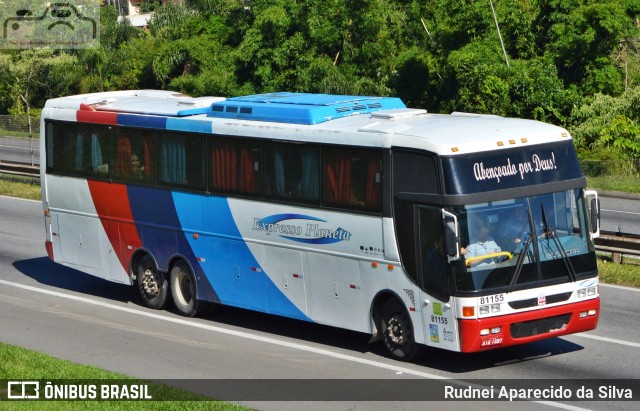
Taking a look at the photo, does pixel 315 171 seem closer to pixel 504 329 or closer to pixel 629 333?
pixel 504 329

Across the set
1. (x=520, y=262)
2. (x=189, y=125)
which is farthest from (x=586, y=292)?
(x=189, y=125)

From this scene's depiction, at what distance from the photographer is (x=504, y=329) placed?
43.8ft

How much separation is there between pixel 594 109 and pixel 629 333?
24433 mm

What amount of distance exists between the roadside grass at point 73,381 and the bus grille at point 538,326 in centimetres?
377

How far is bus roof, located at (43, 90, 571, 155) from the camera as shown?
13820 mm

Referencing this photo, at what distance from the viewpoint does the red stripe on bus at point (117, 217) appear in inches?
737

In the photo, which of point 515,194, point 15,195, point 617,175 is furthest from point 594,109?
point 515,194

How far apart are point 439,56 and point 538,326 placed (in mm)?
30404

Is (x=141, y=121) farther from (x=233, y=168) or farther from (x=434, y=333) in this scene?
(x=434, y=333)

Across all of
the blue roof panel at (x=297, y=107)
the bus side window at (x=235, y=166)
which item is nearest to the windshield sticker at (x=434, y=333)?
the blue roof panel at (x=297, y=107)

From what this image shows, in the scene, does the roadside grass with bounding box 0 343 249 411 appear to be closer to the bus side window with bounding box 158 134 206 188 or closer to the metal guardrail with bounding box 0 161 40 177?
the bus side window with bounding box 158 134 206 188

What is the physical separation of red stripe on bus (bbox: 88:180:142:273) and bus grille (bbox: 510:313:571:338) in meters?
7.54

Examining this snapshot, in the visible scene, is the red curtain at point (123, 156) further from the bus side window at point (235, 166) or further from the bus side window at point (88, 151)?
the bus side window at point (235, 166)

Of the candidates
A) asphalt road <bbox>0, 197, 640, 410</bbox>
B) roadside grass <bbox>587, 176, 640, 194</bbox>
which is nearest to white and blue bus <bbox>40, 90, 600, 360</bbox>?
asphalt road <bbox>0, 197, 640, 410</bbox>
